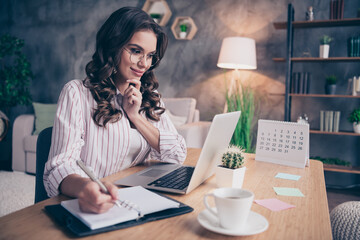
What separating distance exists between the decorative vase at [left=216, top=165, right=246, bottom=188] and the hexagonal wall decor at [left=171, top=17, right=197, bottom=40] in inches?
129

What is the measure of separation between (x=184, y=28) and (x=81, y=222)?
3.57 meters

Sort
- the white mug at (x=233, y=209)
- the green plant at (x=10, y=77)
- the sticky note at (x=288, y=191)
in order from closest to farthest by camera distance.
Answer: the white mug at (x=233, y=209), the sticky note at (x=288, y=191), the green plant at (x=10, y=77)

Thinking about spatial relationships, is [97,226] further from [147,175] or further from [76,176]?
Result: [147,175]

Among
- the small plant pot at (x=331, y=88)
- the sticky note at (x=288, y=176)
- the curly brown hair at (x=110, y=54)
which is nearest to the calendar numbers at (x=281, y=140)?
the sticky note at (x=288, y=176)

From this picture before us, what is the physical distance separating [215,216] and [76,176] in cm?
41

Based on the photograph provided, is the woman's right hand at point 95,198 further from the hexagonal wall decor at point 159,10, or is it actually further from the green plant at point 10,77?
the green plant at point 10,77

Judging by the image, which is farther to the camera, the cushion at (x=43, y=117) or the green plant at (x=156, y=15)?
the green plant at (x=156, y=15)

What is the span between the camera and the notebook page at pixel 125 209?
602 mm

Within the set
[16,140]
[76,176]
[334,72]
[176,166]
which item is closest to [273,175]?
[176,166]

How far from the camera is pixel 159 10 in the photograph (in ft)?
13.5

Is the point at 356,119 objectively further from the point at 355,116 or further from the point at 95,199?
the point at 95,199

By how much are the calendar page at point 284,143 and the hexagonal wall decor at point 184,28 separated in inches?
113

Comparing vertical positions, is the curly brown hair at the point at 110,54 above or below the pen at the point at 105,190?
above

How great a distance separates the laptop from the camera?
0.81m
